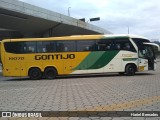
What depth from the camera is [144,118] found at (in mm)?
7109

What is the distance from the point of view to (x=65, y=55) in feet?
75.1

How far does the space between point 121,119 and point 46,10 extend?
38.4 meters

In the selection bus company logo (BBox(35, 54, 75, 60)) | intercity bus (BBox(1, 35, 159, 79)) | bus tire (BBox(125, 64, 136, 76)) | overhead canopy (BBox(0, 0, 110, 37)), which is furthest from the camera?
overhead canopy (BBox(0, 0, 110, 37))

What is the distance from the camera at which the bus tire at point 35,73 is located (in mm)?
22797

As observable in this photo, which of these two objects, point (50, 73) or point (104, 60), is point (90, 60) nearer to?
point (104, 60)

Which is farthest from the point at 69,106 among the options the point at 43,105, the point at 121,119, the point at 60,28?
the point at 60,28

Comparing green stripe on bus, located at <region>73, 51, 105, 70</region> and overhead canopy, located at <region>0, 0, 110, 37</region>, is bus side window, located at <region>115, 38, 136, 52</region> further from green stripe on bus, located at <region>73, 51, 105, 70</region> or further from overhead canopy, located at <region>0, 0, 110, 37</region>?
overhead canopy, located at <region>0, 0, 110, 37</region>

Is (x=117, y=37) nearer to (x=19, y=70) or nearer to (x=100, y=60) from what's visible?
(x=100, y=60)

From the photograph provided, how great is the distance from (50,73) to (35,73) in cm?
109

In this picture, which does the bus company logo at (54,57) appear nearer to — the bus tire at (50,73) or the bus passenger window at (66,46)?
the bus passenger window at (66,46)

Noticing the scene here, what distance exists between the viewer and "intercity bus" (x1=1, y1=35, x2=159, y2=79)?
74.3 feet

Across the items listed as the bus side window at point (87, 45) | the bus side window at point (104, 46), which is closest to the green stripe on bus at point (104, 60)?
the bus side window at point (104, 46)

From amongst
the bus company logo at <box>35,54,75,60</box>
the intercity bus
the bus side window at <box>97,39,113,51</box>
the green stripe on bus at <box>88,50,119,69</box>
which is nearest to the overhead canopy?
the intercity bus

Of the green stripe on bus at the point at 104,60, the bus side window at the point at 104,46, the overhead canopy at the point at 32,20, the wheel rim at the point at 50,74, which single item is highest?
the overhead canopy at the point at 32,20
